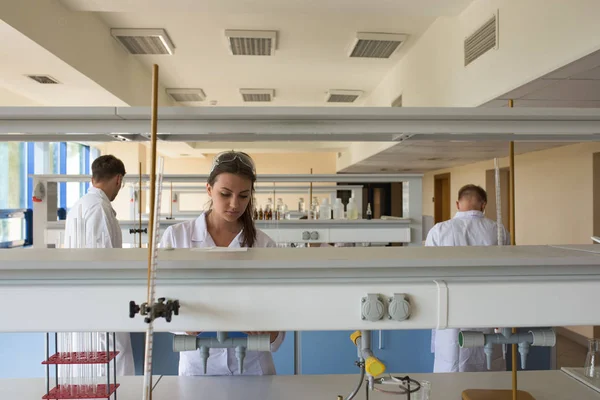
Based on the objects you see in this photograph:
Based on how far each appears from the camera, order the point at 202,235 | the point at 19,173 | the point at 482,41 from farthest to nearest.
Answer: the point at 19,173 → the point at 482,41 → the point at 202,235

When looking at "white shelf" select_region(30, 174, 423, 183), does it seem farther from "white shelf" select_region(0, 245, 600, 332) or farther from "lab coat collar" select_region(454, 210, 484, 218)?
"white shelf" select_region(0, 245, 600, 332)

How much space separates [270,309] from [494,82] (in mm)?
2791

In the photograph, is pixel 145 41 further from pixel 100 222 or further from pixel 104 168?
pixel 100 222

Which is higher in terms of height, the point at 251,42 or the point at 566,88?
the point at 251,42

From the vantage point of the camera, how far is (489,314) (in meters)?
1.00

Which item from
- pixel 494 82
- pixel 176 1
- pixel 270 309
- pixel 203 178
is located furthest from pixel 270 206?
pixel 270 309

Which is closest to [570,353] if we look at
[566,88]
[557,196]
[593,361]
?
[557,196]

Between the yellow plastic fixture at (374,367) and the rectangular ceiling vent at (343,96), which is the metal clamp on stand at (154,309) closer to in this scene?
the yellow plastic fixture at (374,367)

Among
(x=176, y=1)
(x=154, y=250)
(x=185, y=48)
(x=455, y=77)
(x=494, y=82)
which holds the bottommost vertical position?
(x=154, y=250)

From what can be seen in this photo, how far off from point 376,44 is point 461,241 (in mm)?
2755

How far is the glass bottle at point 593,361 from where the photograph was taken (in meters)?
1.29

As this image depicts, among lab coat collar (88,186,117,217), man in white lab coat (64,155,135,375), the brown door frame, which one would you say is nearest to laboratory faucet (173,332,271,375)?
man in white lab coat (64,155,135,375)

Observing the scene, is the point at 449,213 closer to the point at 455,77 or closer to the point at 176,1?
the point at 455,77

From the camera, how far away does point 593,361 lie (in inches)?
52.1
